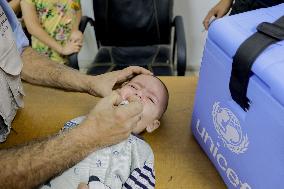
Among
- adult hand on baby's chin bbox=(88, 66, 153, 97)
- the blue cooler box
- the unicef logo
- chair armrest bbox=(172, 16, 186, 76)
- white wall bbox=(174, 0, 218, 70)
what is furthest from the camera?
white wall bbox=(174, 0, 218, 70)

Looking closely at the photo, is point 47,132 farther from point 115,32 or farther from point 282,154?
point 115,32

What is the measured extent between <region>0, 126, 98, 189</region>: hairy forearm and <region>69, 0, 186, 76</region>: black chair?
1109 millimetres

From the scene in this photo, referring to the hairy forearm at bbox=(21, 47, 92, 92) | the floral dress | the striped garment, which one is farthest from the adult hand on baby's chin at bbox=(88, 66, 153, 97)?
the floral dress

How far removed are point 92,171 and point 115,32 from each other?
4.43 feet

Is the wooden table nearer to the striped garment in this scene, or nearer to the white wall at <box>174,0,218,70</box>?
the striped garment

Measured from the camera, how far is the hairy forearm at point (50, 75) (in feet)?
3.91

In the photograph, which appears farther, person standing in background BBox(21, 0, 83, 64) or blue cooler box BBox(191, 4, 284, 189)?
person standing in background BBox(21, 0, 83, 64)

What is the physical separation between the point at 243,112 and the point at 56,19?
4.97ft

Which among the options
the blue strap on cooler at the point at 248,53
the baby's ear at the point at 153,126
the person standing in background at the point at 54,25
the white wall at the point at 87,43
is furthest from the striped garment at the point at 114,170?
the white wall at the point at 87,43

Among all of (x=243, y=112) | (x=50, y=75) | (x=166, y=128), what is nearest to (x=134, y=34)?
(x=50, y=75)

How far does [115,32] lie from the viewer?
6.79 feet

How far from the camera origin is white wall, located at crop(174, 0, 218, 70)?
2350mm

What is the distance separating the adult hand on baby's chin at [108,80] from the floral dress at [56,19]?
2.74ft

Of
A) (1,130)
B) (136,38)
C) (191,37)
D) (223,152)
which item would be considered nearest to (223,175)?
(223,152)
